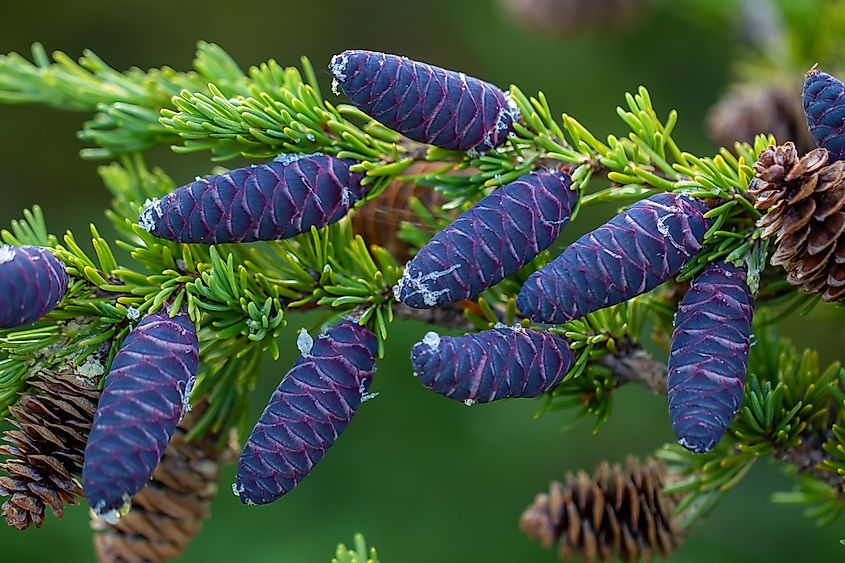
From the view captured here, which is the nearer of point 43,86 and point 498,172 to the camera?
point 498,172

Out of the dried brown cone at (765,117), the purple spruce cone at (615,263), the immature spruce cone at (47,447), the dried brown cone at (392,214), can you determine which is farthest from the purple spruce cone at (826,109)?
the immature spruce cone at (47,447)

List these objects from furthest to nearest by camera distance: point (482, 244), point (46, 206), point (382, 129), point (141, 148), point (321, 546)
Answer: point (46, 206)
point (321, 546)
point (141, 148)
point (382, 129)
point (482, 244)

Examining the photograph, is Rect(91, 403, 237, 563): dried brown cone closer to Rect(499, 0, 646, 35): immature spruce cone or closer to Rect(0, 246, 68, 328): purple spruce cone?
Rect(0, 246, 68, 328): purple spruce cone

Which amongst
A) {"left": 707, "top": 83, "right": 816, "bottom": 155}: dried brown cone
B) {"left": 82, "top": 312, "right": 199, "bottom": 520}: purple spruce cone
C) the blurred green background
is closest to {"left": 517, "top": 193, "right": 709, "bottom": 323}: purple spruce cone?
{"left": 82, "top": 312, "right": 199, "bottom": 520}: purple spruce cone

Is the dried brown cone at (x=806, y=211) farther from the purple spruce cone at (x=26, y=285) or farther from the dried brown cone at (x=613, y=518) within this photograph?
the purple spruce cone at (x=26, y=285)

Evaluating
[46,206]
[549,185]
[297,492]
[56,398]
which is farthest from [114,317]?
[46,206]

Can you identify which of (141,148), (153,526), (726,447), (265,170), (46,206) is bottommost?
(153,526)

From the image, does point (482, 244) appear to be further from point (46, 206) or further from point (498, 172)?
point (46, 206)

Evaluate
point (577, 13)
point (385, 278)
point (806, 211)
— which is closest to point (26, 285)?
point (385, 278)
